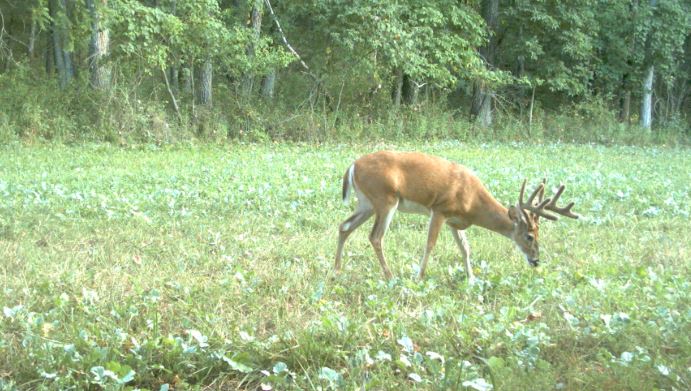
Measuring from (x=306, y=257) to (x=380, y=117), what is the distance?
1496cm

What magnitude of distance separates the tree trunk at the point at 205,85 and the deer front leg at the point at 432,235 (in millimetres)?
13330

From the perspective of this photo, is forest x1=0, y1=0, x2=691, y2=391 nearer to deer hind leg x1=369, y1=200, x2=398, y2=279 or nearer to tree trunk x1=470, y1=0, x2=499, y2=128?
deer hind leg x1=369, y1=200, x2=398, y2=279

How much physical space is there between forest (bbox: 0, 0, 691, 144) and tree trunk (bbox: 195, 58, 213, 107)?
0.04 metres

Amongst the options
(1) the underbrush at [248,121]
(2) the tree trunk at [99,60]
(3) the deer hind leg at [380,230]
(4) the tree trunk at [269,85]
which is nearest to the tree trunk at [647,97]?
(1) the underbrush at [248,121]

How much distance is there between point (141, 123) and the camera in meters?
17.0

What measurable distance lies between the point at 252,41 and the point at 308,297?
14893mm

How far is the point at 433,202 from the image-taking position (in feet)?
22.0

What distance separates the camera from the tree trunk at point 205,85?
1909cm

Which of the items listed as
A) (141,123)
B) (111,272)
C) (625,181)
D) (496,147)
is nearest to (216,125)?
(141,123)

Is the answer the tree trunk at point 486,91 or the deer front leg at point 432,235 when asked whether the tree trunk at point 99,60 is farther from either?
the deer front leg at point 432,235

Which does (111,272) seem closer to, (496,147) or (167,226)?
(167,226)

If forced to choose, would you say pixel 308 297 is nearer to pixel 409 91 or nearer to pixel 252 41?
pixel 252 41

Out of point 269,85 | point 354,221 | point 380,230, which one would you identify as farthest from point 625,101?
point 380,230

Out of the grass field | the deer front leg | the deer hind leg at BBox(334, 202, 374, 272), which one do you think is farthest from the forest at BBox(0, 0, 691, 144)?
the deer front leg
